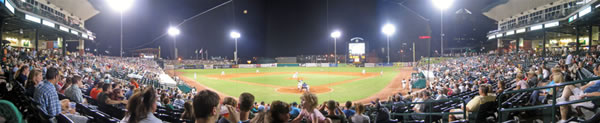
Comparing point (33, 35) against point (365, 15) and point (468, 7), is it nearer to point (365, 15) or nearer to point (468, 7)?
point (365, 15)

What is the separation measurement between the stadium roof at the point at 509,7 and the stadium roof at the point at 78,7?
4940cm

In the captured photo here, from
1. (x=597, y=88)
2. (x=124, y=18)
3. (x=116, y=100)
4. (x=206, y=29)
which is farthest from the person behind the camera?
(x=206, y=29)

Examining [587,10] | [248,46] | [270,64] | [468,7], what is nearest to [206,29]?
[248,46]

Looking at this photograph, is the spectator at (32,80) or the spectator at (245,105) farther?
the spectator at (32,80)

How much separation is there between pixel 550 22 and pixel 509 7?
12077mm

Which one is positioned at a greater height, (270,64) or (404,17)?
(404,17)

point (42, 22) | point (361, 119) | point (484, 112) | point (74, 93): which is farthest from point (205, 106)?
point (42, 22)

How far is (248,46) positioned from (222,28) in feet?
20.9

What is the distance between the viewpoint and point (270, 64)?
219ft

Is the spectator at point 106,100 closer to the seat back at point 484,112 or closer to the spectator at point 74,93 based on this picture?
the spectator at point 74,93

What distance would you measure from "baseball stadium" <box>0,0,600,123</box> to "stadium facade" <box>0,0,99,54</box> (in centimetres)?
19

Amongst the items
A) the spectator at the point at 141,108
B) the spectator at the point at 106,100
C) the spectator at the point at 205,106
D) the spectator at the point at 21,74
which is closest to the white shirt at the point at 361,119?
the spectator at the point at 205,106

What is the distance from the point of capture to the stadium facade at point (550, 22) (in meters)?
21.2

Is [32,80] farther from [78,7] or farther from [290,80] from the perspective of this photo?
[78,7]
